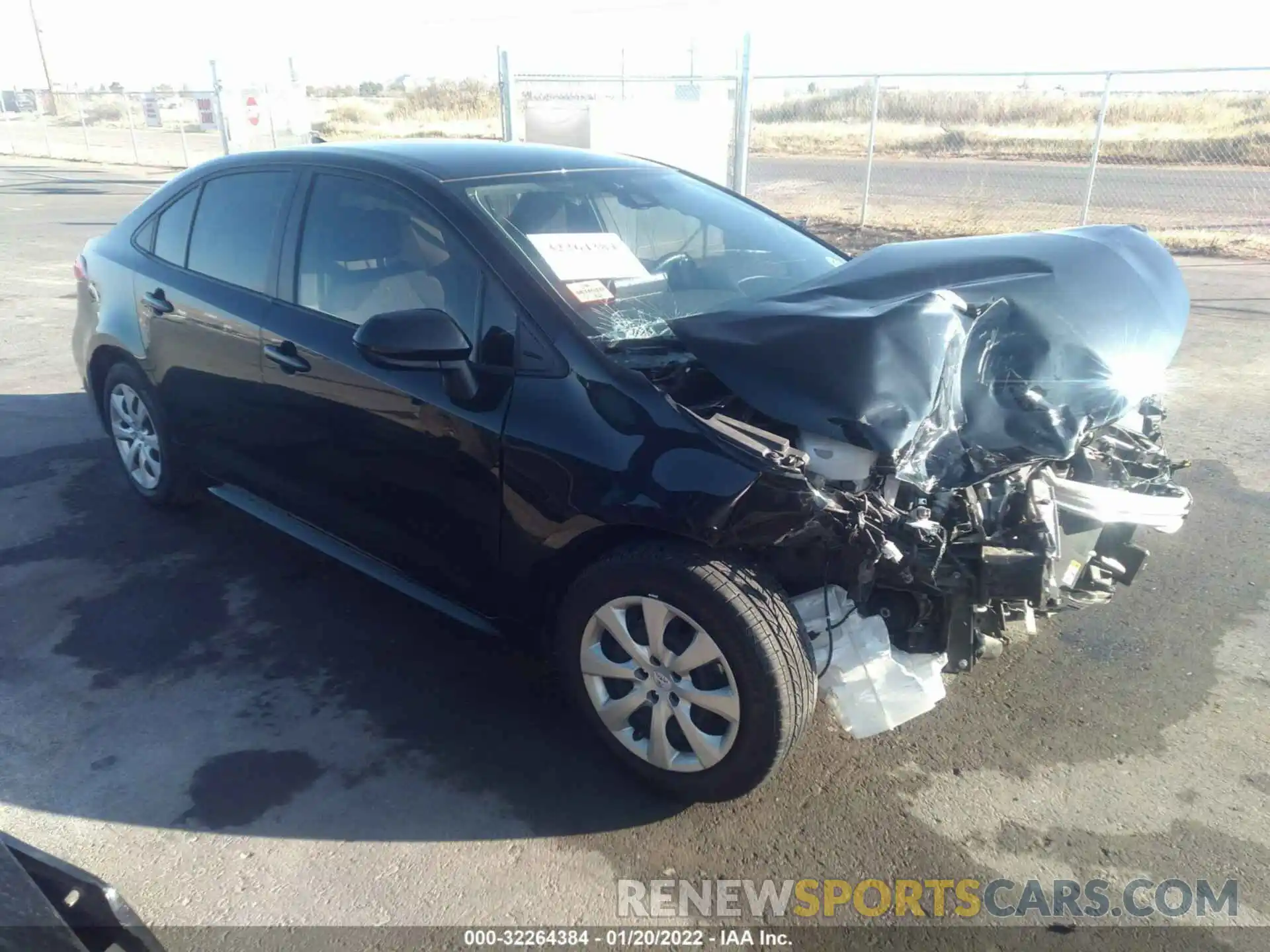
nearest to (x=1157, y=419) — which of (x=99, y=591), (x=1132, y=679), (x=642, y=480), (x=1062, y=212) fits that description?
(x=1132, y=679)

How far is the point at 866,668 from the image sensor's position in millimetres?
2832

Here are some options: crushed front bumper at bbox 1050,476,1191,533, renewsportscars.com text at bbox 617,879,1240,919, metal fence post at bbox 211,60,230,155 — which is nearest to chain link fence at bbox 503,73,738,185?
crushed front bumper at bbox 1050,476,1191,533

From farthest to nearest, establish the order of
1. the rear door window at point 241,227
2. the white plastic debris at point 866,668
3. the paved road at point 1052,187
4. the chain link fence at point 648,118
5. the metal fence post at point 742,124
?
the paved road at point 1052,187 < the chain link fence at point 648,118 < the metal fence post at point 742,124 < the rear door window at point 241,227 < the white plastic debris at point 866,668

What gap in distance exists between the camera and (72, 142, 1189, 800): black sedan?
2615 mm

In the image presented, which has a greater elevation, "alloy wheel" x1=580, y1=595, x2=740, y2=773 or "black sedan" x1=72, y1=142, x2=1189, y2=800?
"black sedan" x1=72, y1=142, x2=1189, y2=800

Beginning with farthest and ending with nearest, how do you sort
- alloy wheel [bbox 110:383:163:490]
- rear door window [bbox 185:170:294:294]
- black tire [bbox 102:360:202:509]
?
alloy wheel [bbox 110:383:163:490]
black tire [bbox 102:360:202:509]
rear door window [bbox 185:170:294:294]

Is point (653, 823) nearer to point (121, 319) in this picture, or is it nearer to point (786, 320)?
point (786, 320)

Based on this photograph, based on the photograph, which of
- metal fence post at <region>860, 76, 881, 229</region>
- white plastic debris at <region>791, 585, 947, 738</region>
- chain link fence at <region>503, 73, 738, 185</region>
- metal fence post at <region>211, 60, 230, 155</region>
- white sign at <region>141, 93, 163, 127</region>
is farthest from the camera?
white sign at <region>141, 93, 163, 127</region>

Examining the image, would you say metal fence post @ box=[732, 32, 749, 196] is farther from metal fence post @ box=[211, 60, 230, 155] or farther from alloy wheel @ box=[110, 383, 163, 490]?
metal fence post @ box=[211, 60, 230, 155]

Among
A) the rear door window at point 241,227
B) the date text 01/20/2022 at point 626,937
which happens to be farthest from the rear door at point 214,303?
the date text 01/20/2022 at point 626,937

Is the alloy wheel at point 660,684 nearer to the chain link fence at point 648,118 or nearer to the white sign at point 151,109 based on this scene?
the chain link fence at point 648,118

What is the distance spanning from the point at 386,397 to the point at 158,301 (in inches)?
70.4

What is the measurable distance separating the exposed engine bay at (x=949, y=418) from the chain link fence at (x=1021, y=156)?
27.6ft

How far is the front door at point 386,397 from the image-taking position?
3061mm
